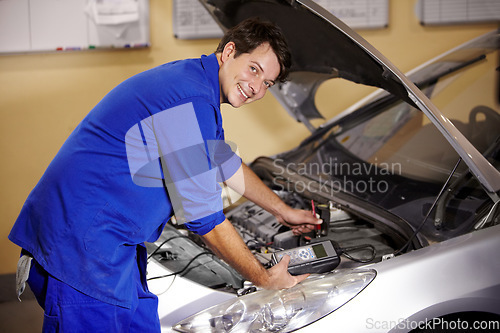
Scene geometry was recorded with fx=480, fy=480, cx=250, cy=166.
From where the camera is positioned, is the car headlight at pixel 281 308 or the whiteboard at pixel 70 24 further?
the whiteboard at pixel 70 24

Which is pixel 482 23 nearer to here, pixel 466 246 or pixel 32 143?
pixel 466 246

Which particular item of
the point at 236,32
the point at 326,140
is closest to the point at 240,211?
the point at 326,140

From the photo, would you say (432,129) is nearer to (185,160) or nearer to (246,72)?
(246,72)

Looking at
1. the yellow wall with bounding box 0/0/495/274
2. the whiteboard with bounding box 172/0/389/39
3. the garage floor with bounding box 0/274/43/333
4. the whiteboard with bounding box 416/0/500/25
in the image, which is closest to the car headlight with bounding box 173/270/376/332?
the garage floor with bounding box 0/274/43/333

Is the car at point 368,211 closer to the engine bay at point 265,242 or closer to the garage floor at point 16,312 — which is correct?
the engine bay at point 265,242

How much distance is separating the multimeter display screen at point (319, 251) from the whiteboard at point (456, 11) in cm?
240

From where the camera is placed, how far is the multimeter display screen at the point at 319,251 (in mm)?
1552

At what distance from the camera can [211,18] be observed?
10.9 ft

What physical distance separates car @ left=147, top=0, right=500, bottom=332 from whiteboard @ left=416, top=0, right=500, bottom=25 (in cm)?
98

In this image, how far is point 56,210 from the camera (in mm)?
1298

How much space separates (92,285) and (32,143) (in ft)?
8.12

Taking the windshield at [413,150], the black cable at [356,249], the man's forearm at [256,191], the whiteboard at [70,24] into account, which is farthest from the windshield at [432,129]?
the whiteboard at [70,24]

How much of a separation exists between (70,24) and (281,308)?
268 cm

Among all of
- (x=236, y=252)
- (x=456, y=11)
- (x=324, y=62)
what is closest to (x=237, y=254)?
(x=236, y=252)
